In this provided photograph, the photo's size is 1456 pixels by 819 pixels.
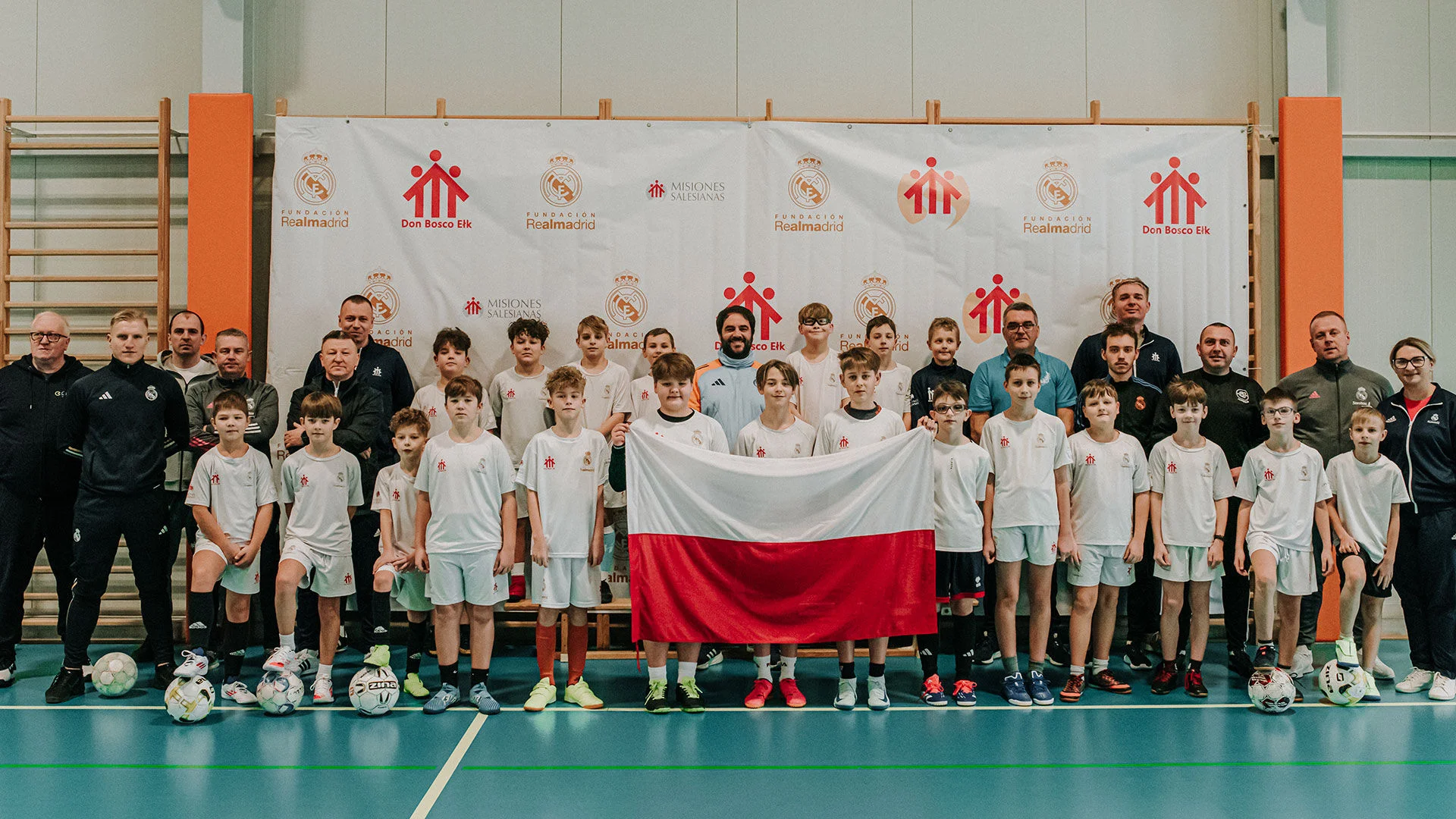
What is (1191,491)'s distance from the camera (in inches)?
213

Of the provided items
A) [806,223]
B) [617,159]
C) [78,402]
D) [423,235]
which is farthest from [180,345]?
[806,223]

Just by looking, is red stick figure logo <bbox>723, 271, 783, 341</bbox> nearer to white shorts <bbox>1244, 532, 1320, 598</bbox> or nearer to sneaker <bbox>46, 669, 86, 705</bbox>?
white shorts <bbox>1244, 532, 1320, 598</bbox>

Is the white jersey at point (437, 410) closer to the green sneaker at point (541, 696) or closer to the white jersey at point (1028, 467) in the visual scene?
the green sneaker at point (541, 696)

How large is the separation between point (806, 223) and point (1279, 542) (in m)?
3.53

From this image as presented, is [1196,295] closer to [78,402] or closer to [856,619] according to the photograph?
[856,619]

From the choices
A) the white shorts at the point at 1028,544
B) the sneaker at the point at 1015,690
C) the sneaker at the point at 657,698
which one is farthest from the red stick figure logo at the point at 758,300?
the sneaker at the point at 1015,690

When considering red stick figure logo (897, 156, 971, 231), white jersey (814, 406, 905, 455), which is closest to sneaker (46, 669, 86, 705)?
white jersey (814, 406, 905, 455)

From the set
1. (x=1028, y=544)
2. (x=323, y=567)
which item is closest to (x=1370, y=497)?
(x=1028, y=544)

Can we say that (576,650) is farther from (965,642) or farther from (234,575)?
(965,642)

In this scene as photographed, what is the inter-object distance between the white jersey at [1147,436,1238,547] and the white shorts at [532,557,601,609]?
3179mm

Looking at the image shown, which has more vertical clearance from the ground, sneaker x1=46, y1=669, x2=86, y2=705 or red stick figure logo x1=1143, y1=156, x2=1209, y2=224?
red stick figure logo x1=1143, y1=156, x2=1209, y2=224

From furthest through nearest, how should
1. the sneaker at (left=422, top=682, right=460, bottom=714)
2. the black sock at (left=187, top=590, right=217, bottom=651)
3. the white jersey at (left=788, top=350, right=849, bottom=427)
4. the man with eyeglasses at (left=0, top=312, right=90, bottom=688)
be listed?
the white jersey at (left=788, top=350, right=849, bottom=427), the man with eyeglasses at (left=0, top=312, right=90, bottom=688), the black sock at (left=187, top=590, right=217, bottom=651), the sneaker at (left=422, top=682, right=460, bottom=714)

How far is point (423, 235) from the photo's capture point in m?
6.74

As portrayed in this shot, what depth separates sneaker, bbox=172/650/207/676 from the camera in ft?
16.3
